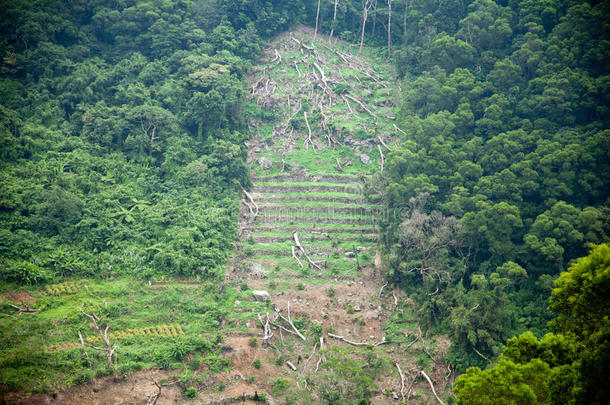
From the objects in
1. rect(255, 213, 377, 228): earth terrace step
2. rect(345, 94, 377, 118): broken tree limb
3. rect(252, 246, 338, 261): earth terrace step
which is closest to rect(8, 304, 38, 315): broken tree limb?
rect(252, 246, 338, 261): earth terrace step

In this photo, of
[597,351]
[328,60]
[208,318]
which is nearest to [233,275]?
[208,318]

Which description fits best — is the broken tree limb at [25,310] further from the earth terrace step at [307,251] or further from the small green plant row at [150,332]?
the earth terrace step at [307,251]

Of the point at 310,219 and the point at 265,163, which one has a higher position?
the point at 265,163

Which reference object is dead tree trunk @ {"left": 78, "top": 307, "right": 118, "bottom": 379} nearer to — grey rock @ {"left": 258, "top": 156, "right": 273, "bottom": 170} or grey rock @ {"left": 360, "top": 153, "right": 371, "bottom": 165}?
grey rock @ {"left": 258, "top": 156, "right": 273, "bottom": 170}

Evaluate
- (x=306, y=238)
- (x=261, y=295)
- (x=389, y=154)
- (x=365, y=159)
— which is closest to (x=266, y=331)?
(x=261, y=295)

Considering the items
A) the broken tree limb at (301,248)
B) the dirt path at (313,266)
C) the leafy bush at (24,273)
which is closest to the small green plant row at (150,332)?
the dirt path at (313,266)

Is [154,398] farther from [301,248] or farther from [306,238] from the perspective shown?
[306,238]
